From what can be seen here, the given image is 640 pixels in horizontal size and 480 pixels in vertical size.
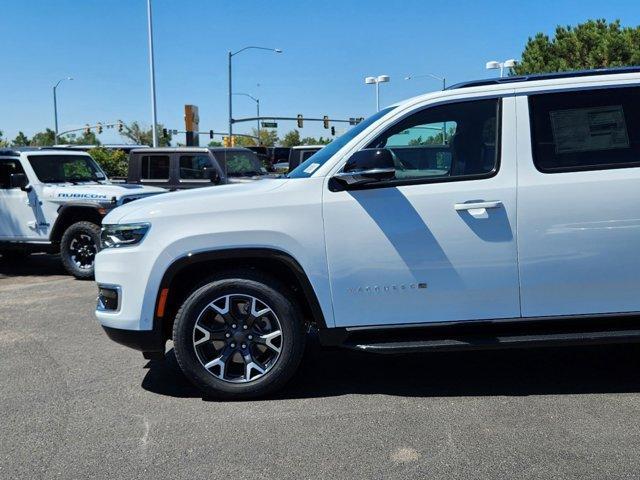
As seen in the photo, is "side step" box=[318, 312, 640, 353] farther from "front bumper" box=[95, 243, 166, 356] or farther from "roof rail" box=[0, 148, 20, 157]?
"roof rail" box=[0, 148, 20, 157]

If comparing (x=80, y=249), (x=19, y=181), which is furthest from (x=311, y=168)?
(x=19, y=181)

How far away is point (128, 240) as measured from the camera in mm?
4340

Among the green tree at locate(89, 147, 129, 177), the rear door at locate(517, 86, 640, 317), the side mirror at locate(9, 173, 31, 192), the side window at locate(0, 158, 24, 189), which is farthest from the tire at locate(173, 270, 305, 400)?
the green tree at locate(89, 147, 129, 177)

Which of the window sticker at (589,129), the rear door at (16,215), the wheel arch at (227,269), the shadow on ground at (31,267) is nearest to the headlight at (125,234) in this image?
the wheel arch at (227,269)

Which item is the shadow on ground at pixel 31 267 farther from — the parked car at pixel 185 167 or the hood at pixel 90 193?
the parked car at pixel 185 167

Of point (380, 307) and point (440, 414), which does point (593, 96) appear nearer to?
point (380, 307)

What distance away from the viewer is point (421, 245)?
163 inches

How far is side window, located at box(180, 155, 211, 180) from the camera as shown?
450 inches

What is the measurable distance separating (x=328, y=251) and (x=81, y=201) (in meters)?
6.40

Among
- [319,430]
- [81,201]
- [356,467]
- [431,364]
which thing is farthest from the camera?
[81,201]

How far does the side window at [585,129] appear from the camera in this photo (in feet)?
13.8

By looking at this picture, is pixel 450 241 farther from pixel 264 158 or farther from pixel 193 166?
pixel 264 158

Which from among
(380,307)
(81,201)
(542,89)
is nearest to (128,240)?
(380,307)

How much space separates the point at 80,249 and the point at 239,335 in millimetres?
6085
